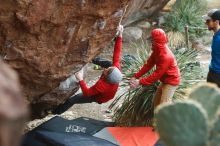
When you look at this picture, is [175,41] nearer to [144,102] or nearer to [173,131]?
[144,102]

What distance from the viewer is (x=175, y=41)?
13.9 meters

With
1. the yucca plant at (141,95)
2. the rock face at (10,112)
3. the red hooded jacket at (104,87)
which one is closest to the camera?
the rock face at (10,112)

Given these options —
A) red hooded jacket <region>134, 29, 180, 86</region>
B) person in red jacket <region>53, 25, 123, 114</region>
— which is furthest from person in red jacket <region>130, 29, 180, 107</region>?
person in red jacket <region>53, 25, 123, 114</region>

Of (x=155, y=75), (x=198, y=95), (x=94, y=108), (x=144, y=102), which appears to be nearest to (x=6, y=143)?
(x=198, y=95)

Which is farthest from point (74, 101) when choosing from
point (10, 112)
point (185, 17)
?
point (185, 17)

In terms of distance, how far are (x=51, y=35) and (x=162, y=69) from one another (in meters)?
1.61

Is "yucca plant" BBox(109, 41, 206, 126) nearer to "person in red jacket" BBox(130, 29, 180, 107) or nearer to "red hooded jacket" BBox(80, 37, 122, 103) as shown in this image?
"person in red jacket" BBox(130, 29, 180, 107)

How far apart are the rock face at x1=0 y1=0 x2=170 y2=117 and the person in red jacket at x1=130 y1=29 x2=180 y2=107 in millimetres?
645

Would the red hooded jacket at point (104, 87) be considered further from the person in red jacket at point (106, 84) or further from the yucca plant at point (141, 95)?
the yucca plant at point (141, 95)

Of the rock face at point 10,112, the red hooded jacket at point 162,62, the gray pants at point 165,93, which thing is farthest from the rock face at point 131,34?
the rock face at point 10,112

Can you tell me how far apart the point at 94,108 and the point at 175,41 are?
5.71m

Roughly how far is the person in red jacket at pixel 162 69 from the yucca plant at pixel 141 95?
661mm

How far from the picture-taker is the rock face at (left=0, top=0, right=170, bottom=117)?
210 inches

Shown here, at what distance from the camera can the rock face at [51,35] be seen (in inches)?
210
